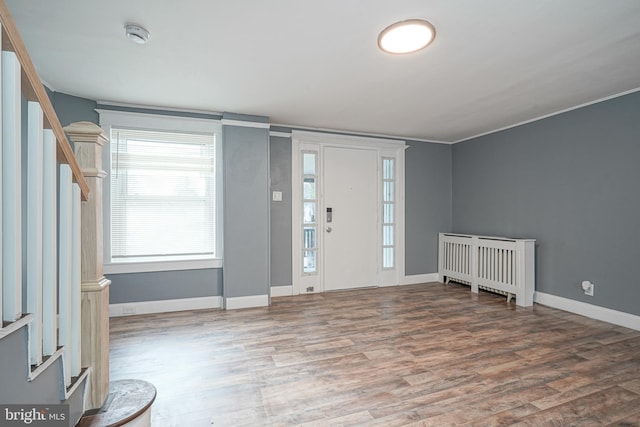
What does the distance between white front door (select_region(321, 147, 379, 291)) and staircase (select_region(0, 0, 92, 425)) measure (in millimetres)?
3369

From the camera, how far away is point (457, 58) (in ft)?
7.70

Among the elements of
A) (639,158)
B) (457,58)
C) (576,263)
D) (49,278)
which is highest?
(457,58)

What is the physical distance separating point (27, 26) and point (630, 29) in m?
3.80

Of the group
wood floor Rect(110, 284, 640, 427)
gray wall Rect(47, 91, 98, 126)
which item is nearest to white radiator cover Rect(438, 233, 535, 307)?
wood floor Rect(110, 284, 640, 427)

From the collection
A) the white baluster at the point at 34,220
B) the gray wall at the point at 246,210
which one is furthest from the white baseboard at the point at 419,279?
the white baluster at the point at 34,220

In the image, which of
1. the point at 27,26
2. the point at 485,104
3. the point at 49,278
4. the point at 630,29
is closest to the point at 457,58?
the point at 630,29

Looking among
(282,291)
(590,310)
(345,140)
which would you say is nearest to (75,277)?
(282,291)

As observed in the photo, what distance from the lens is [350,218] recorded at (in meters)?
4.64

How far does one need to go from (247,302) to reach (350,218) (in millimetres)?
1877

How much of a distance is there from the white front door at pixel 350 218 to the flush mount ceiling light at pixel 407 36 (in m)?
2.41

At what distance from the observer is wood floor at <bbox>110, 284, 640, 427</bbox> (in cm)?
181

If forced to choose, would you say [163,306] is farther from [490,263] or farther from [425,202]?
[490,263]

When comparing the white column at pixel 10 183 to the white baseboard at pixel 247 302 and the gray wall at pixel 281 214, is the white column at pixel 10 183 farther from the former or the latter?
the gray wall at pixel 281 214

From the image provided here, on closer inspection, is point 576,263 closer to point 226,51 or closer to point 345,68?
point 345,68
